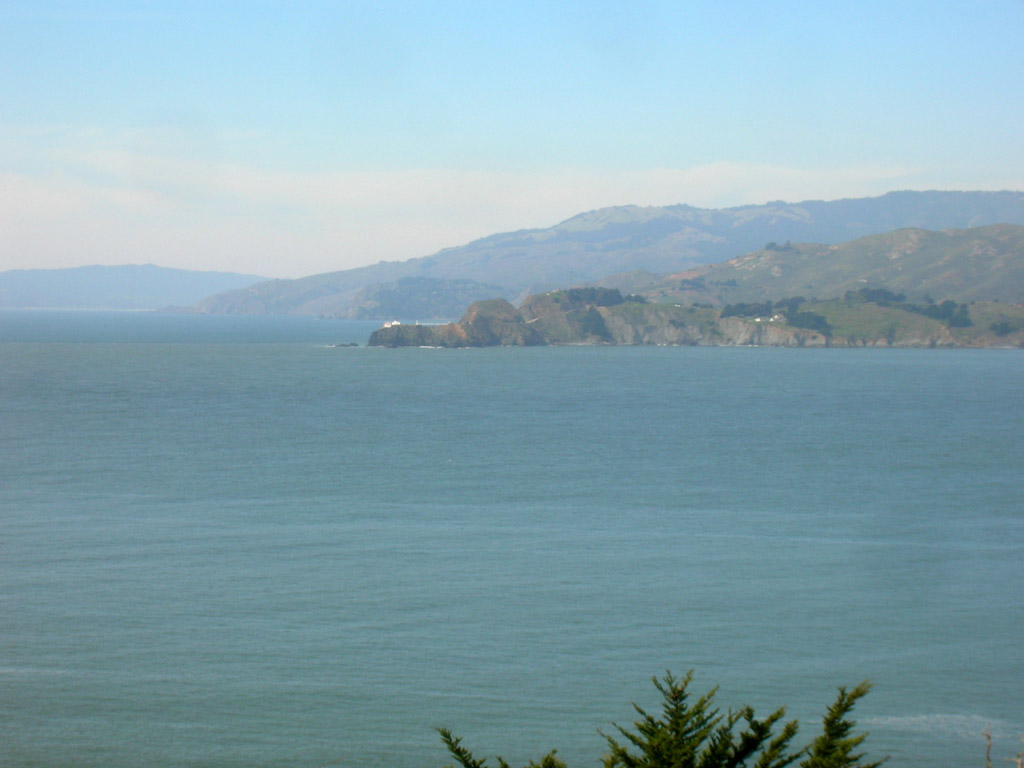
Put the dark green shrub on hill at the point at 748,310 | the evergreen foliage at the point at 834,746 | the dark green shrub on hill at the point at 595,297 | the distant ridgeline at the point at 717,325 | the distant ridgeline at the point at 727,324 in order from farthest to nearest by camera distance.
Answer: the dark green shrub on hill at the point at 748,310
the dark green shrub on hill at the point at 595,297
the distant ridgeline at the point at 727,324
the distant ridgeline at the point at 717,325
the evergreen foliage at the point at 834,746

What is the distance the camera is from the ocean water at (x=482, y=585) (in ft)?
59.9

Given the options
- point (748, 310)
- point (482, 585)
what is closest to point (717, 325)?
point (748, 310)

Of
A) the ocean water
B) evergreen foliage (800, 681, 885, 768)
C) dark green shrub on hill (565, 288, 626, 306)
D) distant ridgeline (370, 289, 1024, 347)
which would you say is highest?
dark green shrub on hill (565, 288, 626, 306)

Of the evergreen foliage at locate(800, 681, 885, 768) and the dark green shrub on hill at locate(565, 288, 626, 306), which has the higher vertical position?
the dark green shrub on hill at locate(565, 288, 626, 306)

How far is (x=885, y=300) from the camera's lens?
16438 centimetres

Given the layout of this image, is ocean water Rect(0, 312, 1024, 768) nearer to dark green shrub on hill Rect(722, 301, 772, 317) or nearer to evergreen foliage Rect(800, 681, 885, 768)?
evergreen foliage Rect(800, 681, 885, 768)

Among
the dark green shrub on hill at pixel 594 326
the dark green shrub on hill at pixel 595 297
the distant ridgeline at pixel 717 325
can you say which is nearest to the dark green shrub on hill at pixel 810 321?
the distant ridgeline at pixel 717 325

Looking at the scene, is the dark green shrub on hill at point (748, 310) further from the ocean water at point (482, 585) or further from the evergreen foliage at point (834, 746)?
the evergreen foliage at point (834, 746)

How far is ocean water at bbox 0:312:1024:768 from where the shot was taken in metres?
18.2

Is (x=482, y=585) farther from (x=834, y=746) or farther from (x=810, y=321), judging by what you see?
(x=810, y=321)

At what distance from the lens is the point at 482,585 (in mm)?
25078

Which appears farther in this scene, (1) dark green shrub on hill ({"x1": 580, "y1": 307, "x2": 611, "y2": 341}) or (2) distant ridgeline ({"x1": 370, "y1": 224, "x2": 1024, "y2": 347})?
(1) dark green shrub on hill ({"x1": 580, "y1": 307, "x2": 611, "y2": 341})

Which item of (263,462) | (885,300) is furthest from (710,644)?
(885,300)

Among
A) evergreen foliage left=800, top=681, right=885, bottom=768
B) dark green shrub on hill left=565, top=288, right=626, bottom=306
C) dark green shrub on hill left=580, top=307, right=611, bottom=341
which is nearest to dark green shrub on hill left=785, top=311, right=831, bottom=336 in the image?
dark green shrub on hill left=565, top=288, right=626, bottom=306
